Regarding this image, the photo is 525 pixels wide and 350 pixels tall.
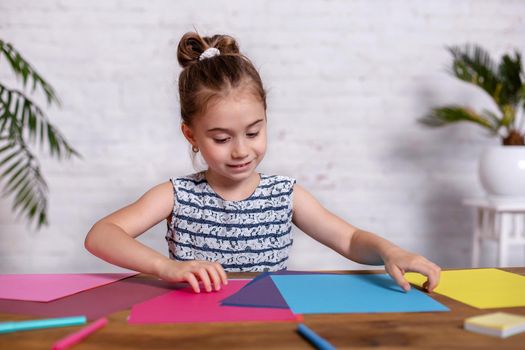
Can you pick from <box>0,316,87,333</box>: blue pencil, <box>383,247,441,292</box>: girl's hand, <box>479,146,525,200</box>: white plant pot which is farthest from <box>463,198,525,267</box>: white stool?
<box>0,316,87,333</box>: blue pencil

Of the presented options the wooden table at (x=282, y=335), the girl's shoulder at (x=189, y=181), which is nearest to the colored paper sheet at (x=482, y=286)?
Answer: the wooden table at (x=282, y=335)

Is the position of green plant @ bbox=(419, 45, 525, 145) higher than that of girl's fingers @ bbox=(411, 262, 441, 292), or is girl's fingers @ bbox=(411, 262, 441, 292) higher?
green plant @ bbox=(419, 45, 525, 145)

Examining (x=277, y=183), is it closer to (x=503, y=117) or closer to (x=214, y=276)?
(x=214, y=276)

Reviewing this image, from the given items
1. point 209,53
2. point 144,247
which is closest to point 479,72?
point 209,53

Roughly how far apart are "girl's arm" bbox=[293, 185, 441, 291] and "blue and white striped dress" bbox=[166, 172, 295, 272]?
4 centimetres

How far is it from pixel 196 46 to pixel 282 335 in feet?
2.92

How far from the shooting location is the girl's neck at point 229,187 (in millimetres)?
1391

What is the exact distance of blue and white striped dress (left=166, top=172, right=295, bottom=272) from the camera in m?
1.36

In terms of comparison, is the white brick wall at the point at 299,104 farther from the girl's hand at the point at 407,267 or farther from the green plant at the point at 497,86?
the girl's hand at the point at 407,267

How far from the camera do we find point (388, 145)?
2490 mm

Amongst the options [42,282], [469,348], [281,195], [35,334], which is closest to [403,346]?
[469,348]

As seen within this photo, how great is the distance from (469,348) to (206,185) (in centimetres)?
87

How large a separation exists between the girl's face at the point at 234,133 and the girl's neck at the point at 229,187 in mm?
135

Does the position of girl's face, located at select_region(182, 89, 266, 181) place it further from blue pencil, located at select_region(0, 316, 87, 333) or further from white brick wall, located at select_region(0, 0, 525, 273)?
white brick wall, located at select_region(0, 0, 525, 273)
